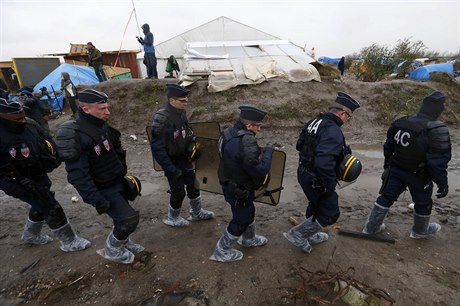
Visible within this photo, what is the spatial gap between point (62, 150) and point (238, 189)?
1.88 metres

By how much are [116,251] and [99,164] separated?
3.81ft

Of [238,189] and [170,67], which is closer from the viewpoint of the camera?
[238,189]

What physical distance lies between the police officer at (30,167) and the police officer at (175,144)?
138cm

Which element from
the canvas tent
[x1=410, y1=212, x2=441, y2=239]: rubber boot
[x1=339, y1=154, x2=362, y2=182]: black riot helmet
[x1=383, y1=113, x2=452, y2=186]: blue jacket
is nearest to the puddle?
[x1=339, y1=154, x2=362, y2=182]: black riot helmet

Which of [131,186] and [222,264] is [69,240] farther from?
[222,264]

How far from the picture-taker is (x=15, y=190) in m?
3.19

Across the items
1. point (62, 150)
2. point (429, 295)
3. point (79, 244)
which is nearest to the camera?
point (62, 150)

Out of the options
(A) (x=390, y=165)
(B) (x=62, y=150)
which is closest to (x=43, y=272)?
(B) (x=62, y=150)

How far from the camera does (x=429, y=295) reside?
112 inches

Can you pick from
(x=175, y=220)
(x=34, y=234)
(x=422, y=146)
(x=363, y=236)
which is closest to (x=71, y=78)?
(x=34, y=234)

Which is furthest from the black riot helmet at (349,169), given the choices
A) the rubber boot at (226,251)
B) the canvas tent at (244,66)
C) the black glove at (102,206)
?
the canvas tent at (244,66)

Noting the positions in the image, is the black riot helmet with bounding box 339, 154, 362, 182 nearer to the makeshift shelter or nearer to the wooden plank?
the wooden plank

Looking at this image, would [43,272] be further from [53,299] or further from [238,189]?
[238,189]

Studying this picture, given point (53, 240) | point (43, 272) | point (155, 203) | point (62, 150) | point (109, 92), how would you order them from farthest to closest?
point (109, 92) → point (155, 203) → point (53, 240) → point (43, 272) → point (62, 150)
